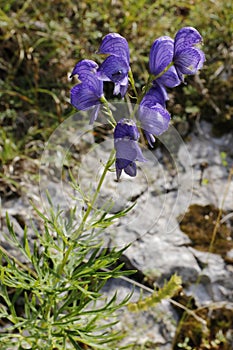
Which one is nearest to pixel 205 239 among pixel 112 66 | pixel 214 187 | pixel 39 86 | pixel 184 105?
pixel 214 187

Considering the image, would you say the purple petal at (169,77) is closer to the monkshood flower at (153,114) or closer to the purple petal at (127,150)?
the monkshood flower at (153,114)

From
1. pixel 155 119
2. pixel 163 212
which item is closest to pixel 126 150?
pixel 155 119

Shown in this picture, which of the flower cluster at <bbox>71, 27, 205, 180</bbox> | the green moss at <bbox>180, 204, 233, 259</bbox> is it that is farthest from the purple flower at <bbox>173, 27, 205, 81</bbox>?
the green moss at <bbox>180, 204, 233, 259</bbox>

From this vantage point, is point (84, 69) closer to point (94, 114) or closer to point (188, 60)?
point (94, 114)

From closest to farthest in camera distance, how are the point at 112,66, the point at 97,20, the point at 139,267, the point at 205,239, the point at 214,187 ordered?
the point at 112,66
the point at 139,267
the point at 205,239
the point at 214,187
the point at 97,20

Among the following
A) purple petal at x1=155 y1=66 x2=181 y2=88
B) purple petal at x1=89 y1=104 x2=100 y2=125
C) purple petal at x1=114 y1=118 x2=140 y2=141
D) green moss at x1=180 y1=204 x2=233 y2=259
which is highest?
purple petal at x1=155 y1=66 x2=181 y2=88

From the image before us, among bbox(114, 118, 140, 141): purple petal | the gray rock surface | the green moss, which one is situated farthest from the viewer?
the green moss

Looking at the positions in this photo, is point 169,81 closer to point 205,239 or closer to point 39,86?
point 205,239

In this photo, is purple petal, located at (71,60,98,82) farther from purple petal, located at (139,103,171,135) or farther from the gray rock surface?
the gray rock surface
